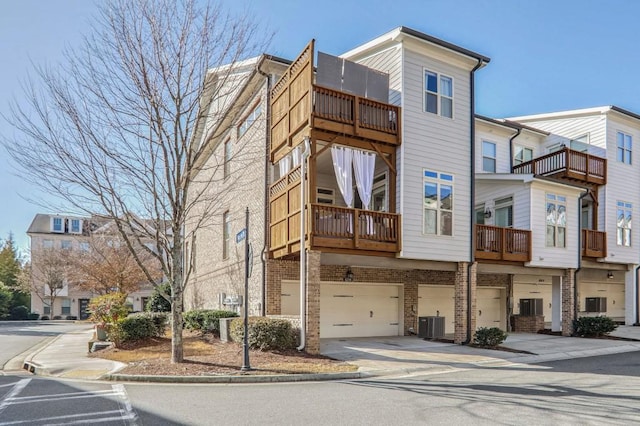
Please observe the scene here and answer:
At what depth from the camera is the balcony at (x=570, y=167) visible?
2106 cm

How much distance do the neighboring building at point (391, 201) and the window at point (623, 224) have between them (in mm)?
974

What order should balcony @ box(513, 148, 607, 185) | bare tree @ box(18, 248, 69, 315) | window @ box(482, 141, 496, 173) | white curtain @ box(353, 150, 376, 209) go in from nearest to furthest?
white curtain @ box(353, 150, 376, 209) < balcony @ box(513, 148, 607, 185) < window @ box(482, 141, 496, 173) < bare tree @ box(18, 248, 69, 315)

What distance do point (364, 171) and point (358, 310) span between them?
18.9 feet

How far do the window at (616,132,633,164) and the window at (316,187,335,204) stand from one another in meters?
15.0

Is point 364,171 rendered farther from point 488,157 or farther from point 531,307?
point 531,307

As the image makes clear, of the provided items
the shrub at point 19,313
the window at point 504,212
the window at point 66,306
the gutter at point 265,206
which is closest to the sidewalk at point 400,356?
the gutter at point 265,206

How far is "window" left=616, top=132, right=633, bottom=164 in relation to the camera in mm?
23312

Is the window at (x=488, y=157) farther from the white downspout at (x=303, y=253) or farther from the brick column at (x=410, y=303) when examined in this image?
the white downspout at (x=303, y=253)

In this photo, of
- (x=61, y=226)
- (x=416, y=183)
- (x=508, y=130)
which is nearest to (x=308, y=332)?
(x=416, y=183)

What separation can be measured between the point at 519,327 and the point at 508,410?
571 inches

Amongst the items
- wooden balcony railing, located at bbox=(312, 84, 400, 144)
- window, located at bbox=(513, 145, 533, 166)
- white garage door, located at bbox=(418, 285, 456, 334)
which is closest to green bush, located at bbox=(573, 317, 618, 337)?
white garage door, located at bbox=(418, 285, 456, 334)

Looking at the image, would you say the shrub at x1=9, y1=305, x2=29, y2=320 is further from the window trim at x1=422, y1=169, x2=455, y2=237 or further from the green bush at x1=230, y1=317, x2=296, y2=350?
the window trim at x1=422, y1=169, x2=455, y2=237

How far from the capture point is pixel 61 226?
54281 millimetres

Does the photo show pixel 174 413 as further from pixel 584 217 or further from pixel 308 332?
pixel 584 217
